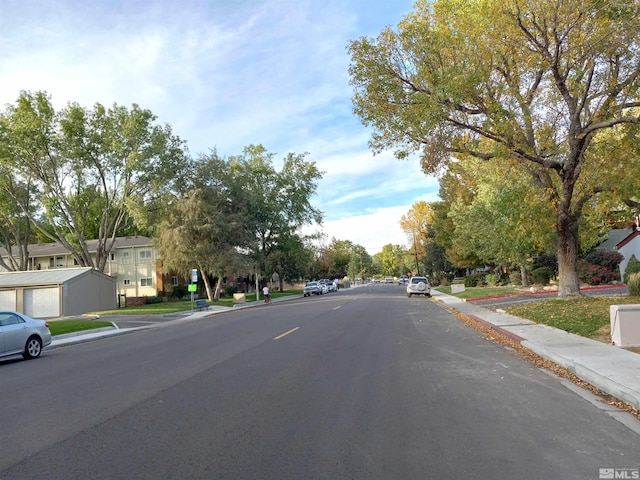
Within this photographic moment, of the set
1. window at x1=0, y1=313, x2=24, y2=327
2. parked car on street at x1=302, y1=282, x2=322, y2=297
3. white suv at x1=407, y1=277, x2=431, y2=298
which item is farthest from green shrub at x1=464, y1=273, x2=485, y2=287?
window at x1=0, y1=313, x2=24, y2=327

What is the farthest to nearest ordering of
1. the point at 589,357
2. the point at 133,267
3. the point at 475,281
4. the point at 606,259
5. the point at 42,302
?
A: the point at 133,267, the point at 475,281, the point at 42,302, the point at 606,259, the point at 589,357

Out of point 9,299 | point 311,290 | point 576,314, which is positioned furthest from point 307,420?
point 311,290

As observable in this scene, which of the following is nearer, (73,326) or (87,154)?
(73,326)

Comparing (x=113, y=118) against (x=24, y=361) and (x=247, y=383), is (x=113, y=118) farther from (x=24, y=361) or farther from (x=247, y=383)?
(x=247, y=383)

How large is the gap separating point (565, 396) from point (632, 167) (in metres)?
12.3

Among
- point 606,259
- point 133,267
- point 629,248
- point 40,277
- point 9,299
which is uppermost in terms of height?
point 133,267

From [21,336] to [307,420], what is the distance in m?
10.7

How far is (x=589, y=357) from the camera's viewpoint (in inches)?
370

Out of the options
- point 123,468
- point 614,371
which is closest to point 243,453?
point 123,468

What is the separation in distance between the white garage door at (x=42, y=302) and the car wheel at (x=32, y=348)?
23.6 metres

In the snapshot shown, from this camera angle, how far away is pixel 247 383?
331 inches

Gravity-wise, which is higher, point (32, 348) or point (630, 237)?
point (630, 237)

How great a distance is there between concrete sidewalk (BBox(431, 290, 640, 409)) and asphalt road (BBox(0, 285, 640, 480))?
0.59m

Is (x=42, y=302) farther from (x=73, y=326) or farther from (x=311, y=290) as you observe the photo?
(x=311, y=290)
